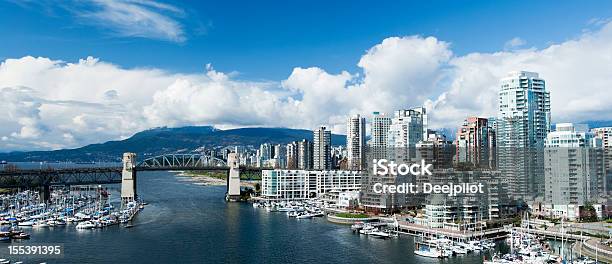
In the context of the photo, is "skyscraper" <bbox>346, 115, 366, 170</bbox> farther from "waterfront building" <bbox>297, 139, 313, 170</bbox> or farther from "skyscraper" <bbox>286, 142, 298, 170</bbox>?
"skyscraper" <bbox>286, 142, 298, 170</bbox>

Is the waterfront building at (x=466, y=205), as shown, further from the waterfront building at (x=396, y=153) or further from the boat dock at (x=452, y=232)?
the waterfront building at (x=396, y=153)

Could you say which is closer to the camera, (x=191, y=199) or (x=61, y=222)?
(x=61, y=222)

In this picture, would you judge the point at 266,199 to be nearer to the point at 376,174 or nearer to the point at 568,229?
the point at 376,174

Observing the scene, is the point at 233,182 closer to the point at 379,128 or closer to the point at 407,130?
the point at 407,130

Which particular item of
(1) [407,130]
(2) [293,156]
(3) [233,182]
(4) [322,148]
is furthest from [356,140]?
(3) [233,182]

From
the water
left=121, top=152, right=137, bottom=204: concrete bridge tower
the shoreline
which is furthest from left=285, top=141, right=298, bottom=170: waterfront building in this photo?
the water

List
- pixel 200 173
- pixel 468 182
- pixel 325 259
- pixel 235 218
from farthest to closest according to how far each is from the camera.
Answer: pixel 200 173 < pixel 235 218 < pixel 468 182 < pixel 325 259

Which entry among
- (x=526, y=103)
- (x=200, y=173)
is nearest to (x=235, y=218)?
(x=526, y=103)
